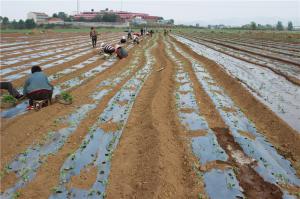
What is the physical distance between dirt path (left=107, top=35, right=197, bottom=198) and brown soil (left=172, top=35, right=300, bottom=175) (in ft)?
5.84

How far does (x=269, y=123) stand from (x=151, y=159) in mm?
3447

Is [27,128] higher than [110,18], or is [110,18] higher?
[110,18]

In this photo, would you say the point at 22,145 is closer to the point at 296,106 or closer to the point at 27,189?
the point at 27,189

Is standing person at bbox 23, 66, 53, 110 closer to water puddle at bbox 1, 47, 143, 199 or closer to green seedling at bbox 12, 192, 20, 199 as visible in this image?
water puddle at bbox 1, 47, 143, 199

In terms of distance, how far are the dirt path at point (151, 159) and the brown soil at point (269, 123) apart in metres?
1.78

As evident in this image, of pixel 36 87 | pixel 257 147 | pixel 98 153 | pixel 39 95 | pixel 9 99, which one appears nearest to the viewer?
pixel 98 153

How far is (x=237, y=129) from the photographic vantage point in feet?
23.9

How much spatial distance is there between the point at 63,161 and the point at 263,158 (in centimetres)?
328

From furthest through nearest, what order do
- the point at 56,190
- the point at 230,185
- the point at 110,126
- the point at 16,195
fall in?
the point at 110,126
the point at 230,185
the point at 56,190
the point at 16,195

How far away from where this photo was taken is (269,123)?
7.78 meters

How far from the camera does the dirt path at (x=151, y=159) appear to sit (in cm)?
467

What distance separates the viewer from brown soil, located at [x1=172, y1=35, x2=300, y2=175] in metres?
6.24

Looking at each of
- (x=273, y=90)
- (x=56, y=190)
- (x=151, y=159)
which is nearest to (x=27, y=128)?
(x=56, y=190)

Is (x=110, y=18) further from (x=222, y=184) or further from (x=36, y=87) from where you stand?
(x=222, y=184)
